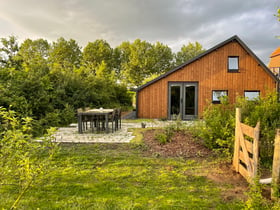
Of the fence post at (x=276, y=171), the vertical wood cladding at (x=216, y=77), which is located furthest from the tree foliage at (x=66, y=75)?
the fence post at (x=276, y=171)

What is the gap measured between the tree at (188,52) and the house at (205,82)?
2594cm

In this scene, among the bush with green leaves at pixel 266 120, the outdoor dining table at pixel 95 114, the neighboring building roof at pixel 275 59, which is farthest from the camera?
the neighboring building roof at pixel 275 59

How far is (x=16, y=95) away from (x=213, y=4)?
11.3m

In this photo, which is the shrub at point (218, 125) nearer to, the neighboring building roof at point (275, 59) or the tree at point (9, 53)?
the tree at point (9, 53)

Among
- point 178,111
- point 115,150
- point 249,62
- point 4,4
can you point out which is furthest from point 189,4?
point 115,150

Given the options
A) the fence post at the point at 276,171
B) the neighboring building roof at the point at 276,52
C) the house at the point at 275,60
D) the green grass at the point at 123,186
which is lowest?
the green grass at the point at 123,186

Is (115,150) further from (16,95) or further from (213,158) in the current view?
(16,95)

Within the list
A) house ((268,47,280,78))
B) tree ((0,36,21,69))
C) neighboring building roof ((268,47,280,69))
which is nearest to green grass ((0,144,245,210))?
tree ((0,36,21,69))

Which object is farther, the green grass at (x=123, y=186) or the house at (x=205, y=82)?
the house at (x=205, y=82)

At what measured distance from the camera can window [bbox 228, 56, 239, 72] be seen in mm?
12602

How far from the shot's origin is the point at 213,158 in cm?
457

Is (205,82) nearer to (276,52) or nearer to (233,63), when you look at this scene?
(233,63)

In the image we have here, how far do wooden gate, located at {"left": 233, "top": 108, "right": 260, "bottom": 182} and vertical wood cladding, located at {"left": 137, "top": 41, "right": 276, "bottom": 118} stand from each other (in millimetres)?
8952

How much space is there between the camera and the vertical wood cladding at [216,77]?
41.0 ft
